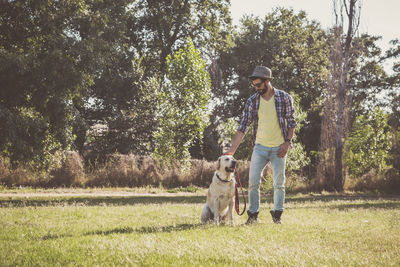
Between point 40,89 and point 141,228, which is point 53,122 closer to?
Answer: point 40,89

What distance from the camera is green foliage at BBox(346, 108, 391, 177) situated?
1834cm

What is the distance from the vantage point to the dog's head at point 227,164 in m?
5.59

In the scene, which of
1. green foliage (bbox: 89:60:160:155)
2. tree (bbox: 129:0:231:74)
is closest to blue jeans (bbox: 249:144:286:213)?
green foliage (bbox: 89:60:160:155)

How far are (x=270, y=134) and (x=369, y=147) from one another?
621 inches

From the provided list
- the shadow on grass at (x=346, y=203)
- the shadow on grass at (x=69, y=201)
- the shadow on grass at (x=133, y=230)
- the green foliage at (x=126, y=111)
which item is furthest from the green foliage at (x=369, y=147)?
the shadow on grass at (x=133, y=230)

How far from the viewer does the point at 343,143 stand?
16.2 meters

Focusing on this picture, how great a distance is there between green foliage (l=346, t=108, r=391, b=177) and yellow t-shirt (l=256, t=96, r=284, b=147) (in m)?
13.6

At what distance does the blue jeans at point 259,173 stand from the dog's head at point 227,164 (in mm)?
380

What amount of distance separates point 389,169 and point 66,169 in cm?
1339

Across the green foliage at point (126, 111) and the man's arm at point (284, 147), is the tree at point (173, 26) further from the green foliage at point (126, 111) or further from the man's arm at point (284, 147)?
the man's arm at point (284, 147)

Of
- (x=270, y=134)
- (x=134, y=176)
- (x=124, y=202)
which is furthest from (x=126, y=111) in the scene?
(x=270, y=134)

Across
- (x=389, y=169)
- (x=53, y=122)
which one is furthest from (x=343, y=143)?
(x=53, y=122)

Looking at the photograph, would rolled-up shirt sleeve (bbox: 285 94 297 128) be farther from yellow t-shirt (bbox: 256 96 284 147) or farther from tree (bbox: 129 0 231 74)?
tree (bbox: 129 0 231 74)

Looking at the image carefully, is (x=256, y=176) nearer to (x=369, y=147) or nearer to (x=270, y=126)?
(x=270, y=126)
